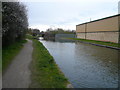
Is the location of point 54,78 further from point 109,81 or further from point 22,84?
point 109,81

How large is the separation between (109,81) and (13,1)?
9.17m

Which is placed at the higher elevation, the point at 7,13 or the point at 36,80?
the point at 7,13

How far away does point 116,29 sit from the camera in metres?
23.0

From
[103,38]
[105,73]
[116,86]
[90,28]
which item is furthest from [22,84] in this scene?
[90,28]

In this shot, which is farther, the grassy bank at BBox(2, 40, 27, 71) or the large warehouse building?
the large warehouse building

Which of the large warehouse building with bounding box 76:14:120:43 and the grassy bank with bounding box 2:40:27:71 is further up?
the large warehouse building with bounding box 76:14:120:43

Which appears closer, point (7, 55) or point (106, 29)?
point (7, 55)

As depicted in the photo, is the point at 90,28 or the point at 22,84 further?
the point at 90,28

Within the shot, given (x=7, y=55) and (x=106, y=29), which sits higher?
(x=106, y=29)

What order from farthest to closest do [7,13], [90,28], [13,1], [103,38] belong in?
[90,28]
[103,38]
[13,1]
[7,13]

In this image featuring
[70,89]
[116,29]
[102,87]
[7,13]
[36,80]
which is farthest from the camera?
[116,29]

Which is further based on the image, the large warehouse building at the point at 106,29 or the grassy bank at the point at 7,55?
the large warehouse building at the point at 106,29

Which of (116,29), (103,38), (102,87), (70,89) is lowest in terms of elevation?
(102,87)

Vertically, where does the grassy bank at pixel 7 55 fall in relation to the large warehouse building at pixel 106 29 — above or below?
below
